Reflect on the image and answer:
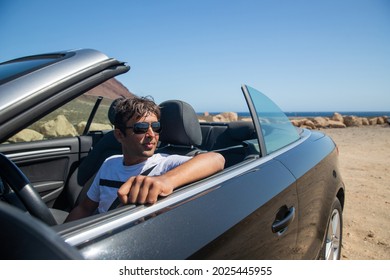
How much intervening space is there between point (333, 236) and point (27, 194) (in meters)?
2.52

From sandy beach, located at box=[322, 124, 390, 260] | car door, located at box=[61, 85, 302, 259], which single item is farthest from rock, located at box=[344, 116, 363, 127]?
car door, located at box=[61, 85, 302, 259]

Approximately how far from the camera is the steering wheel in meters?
1.17

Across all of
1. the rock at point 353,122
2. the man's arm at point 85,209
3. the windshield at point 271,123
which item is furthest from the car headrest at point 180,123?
the rock at point 353,122

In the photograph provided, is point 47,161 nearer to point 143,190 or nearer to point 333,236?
point 143,190

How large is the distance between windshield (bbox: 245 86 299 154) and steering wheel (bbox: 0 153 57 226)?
4.63 ft

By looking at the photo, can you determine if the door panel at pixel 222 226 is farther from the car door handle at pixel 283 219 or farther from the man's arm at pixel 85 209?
the man's arm at pixel 85 209

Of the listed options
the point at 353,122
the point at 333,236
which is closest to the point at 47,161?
the point at 333,236

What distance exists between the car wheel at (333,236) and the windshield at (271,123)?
749 mm

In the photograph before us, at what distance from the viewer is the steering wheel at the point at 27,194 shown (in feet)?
3.83

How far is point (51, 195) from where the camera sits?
318 cm

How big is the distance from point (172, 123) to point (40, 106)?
1480mm

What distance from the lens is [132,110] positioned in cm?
183

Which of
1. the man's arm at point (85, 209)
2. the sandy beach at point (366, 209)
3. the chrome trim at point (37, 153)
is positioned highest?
the chrome trim at point (37, 153)

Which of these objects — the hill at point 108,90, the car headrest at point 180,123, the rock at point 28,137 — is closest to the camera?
the hill at point 108,90
